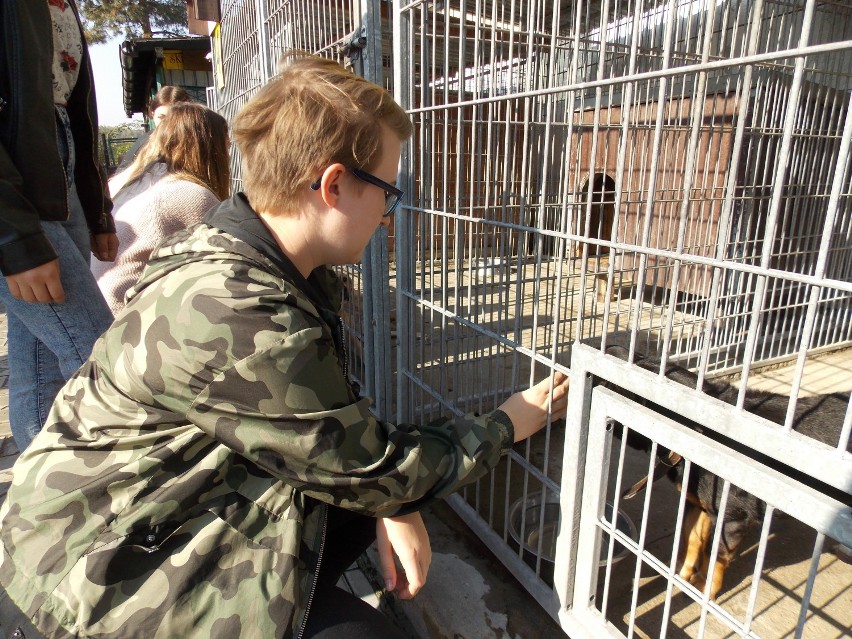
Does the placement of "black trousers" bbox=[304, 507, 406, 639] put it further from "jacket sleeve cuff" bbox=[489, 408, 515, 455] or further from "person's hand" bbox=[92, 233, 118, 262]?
"person's hand" bbox=[92, 233, 118, 262]

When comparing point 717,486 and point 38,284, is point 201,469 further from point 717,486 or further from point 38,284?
point 717,486

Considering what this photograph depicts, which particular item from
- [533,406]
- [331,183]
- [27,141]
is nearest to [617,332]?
[533,406]

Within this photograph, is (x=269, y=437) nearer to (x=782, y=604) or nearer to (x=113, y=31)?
(x=782, y=604)

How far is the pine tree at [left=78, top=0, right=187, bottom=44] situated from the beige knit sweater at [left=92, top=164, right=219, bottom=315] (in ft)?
63.9

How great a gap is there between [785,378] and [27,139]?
5.01 m

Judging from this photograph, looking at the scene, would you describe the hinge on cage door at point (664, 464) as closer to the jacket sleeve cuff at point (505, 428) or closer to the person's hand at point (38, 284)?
the jacket sleeve cuff at point (505, 428)

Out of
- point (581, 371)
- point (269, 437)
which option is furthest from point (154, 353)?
point (581, 371)

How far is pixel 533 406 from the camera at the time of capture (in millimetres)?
1661

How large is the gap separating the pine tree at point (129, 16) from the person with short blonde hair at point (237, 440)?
21.0m

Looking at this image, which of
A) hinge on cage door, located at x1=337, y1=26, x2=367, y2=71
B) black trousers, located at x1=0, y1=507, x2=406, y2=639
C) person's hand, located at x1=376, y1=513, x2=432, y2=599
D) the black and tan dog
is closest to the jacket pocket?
black trousers, located at x1=0, y1=507, x2=406, y2=639

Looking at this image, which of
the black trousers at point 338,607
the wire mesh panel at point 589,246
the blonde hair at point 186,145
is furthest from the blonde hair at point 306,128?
the blonde hair at point 186,145

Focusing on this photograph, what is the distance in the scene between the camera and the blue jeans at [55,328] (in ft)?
6.63

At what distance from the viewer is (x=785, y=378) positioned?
433 centimetres

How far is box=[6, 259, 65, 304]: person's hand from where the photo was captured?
180 centimetres
